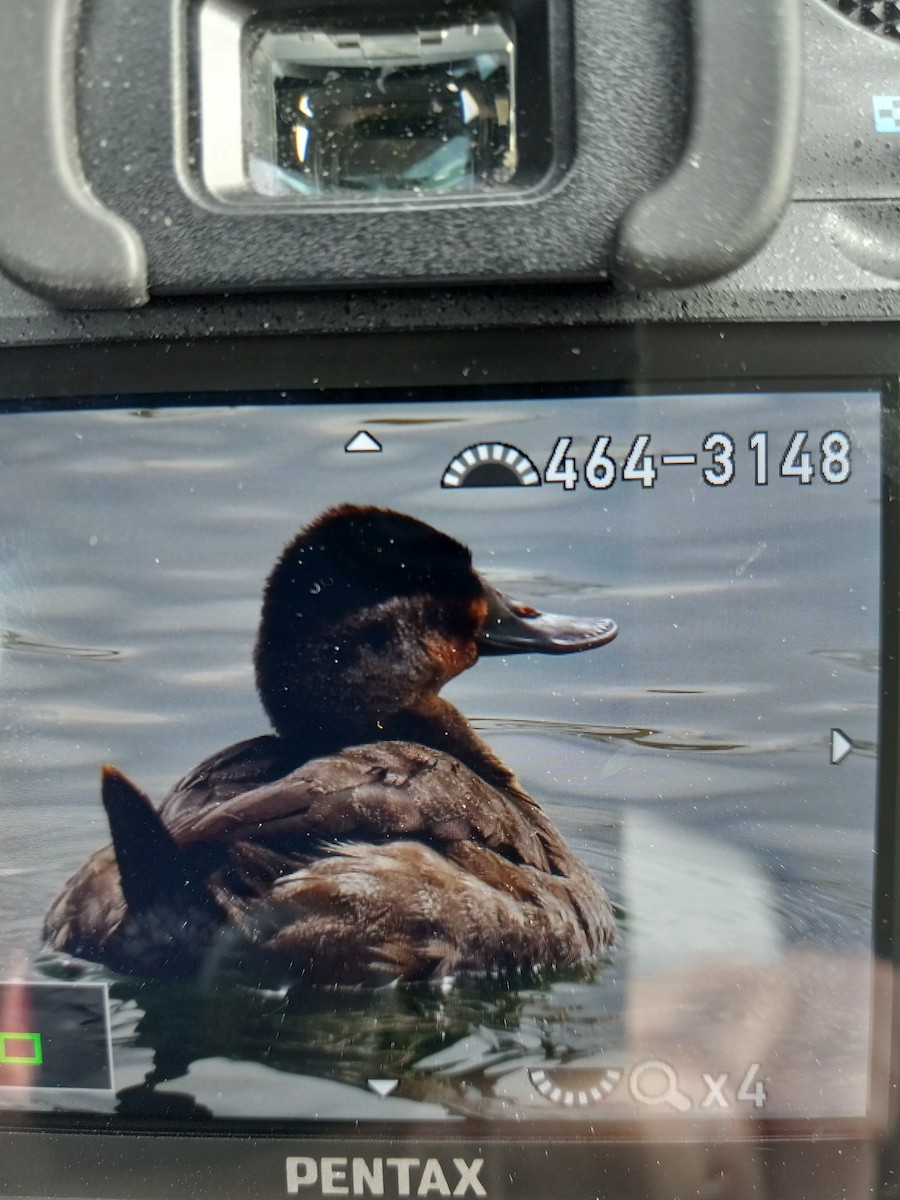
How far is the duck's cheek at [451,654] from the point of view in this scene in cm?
98

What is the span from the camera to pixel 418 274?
0.89 m

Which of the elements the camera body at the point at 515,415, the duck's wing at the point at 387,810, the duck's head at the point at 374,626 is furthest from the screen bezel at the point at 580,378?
the duck's wing at the point at 387,810

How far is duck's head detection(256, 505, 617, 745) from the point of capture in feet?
3.18

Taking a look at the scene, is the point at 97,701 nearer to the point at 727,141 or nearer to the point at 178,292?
the point at 178,292

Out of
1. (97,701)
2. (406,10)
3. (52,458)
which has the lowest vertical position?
(97,701)

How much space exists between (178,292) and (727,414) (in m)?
0.48

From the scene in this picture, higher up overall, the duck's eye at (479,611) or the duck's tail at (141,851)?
the duck's eye at (479,611)

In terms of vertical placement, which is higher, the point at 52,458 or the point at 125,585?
the point at 52,458

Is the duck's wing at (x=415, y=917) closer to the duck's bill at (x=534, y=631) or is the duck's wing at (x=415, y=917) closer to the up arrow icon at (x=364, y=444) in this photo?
the duck's bill at (x=534, y=631)

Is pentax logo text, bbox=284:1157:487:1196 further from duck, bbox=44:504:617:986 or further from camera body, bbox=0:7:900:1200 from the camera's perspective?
duck, bbox=44:504:617:986

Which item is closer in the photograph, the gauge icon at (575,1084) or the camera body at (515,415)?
the camera body at (515,415)

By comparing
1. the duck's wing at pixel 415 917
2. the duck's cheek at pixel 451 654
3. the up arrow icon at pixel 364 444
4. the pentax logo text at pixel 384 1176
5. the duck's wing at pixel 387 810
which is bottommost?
the pentax logo text at pixel 384 1176

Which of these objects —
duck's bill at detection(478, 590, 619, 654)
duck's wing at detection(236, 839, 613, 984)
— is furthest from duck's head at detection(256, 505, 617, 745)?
duck's wing at detection(236, 839, 613, 984)

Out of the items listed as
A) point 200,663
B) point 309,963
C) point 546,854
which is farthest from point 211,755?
point 546,854
